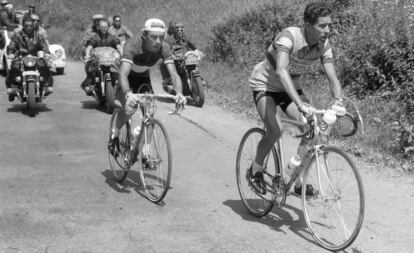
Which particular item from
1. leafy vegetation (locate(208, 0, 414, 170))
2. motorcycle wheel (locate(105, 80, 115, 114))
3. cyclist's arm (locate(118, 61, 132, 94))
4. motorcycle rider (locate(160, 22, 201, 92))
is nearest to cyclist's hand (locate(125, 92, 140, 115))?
cyclist's arm (locate(118, 61, 132, 94))

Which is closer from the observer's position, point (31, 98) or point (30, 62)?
point (31, 98)

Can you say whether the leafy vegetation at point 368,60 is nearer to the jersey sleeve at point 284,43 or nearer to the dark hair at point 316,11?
the jersey sleeve at point 284,43

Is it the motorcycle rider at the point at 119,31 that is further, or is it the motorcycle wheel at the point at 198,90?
the motorcycle rider at the point at 119,31

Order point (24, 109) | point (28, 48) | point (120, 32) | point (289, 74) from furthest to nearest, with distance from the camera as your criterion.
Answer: point (120, 32)
point (24, 109)
point (28, 48)
point (289, 74)

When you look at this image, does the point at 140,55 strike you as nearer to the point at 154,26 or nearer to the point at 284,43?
the point at 154,26

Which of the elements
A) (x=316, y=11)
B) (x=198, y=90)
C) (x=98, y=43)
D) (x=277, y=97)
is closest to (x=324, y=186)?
(x=277, y=97)

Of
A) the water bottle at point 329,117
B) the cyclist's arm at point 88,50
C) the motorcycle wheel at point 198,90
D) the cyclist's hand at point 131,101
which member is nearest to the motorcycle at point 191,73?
the motorcycle wheel at point 198,90

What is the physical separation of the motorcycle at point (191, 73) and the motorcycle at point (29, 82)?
9.55 feet

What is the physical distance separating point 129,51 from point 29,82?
5.92m

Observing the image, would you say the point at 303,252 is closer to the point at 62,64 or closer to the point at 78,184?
the point at 78,184

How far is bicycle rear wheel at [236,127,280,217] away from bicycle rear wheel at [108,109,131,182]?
1.47 meters

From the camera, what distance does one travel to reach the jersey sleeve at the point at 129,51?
6766 millimetres

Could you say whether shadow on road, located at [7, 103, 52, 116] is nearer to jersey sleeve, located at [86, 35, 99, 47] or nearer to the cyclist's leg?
jersey sleeve, located at [86, 35, 99, 47]

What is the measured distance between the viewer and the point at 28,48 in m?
12.6
